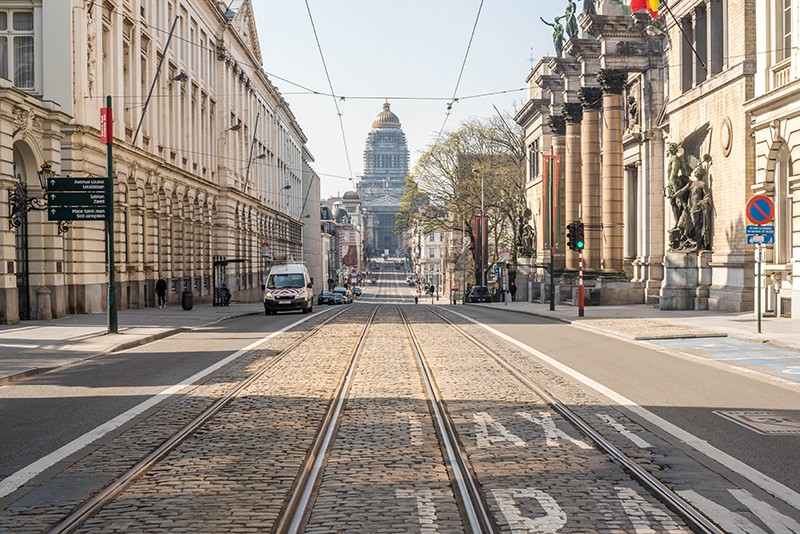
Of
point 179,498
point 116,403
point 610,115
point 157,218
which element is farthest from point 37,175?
point 610,115

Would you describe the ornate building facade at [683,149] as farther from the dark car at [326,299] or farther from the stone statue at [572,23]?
the dark car at [326,299]

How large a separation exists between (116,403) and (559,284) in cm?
4375

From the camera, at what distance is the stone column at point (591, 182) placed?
50000mm

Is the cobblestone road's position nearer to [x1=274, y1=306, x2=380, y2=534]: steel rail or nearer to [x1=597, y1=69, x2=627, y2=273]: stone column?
[x1=274, y1=306, x2=380, y2=534]: steel rail

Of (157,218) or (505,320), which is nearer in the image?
(505,320)

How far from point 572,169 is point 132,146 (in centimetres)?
2761

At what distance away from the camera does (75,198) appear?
25.5 m

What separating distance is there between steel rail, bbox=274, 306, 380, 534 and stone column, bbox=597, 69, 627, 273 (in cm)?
3391

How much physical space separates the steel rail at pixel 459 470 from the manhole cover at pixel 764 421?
11.0 ft

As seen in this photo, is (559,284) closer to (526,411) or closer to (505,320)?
(505,320)

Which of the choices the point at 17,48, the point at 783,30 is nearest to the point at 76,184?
the point at 17,48

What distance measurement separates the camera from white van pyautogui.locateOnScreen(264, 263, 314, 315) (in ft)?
135

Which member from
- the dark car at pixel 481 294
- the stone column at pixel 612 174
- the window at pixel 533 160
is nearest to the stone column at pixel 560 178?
the window at pixel 533 160

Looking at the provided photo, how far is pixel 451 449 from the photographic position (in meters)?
9.01
